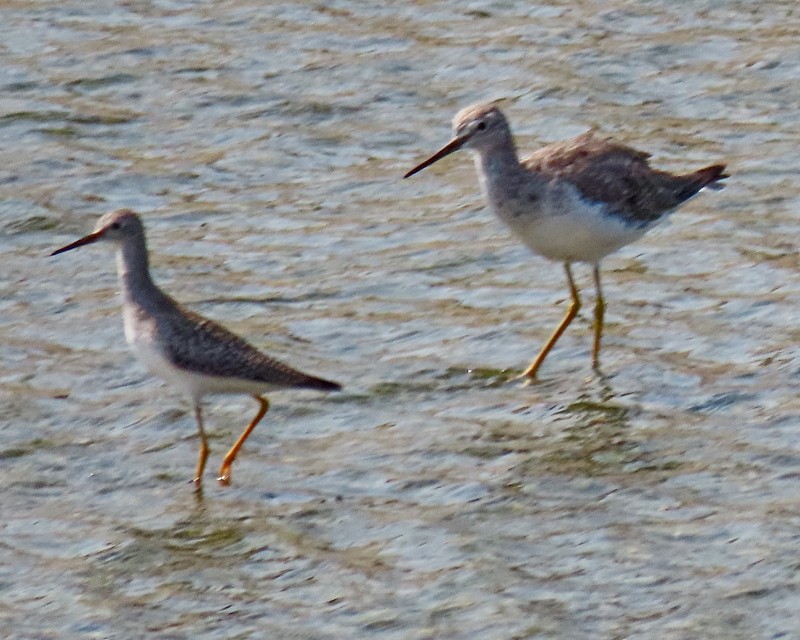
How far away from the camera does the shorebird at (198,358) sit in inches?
370

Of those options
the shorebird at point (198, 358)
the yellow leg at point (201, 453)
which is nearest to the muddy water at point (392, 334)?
the yellow leg at point (201, 453)

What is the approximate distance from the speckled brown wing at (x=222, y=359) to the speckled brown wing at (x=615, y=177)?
8.00 feet

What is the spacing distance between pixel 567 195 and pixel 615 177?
46 centimetres

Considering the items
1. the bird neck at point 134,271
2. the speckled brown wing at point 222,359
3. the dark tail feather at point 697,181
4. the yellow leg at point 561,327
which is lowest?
the yellow leg at point 561,327

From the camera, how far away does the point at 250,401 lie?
1075 centimetres

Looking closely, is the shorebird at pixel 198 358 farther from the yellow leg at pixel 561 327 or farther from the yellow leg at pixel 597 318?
the yellow leg at pixel 597 318

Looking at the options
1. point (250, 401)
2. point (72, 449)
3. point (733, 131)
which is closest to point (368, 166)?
point (733, 131)

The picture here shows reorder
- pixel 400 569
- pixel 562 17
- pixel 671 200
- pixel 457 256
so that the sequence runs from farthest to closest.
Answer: pixel 562 17, pixel 457 256, pixel 671 200, pixel 400 569

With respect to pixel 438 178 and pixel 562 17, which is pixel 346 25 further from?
pixel 438 178

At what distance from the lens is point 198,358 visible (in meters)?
9.39

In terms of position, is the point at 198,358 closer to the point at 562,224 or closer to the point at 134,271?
the point at 134,271

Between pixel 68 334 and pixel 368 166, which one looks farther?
pixel 368 166

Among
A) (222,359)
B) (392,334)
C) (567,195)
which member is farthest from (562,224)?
(222,359)

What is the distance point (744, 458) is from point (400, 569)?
2088mm
